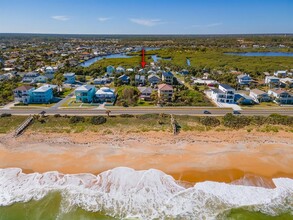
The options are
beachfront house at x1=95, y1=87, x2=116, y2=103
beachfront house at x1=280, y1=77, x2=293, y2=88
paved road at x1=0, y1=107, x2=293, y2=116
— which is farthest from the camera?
beachfront house at x1=280, y1=77, x2=293, y2=88

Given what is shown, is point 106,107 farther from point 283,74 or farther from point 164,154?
point 283,74

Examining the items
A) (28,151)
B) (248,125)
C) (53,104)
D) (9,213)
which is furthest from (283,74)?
(9,213)

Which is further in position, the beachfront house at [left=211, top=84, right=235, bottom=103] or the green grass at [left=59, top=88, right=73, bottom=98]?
the green grass at [left=59, top=88, right=73, bottom=98]

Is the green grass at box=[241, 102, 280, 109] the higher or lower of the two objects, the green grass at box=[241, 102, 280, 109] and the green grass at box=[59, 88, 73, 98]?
the lower

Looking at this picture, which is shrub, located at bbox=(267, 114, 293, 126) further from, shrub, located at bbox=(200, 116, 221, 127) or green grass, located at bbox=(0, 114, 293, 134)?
shrub, located at bbox=(200, 116, 221, 127)

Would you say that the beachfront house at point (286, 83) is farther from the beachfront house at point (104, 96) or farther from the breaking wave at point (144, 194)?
the beachfront house at point (104, 96)

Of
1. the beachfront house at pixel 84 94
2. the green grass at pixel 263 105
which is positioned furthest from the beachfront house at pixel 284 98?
the beachfront house at pixel 84 94

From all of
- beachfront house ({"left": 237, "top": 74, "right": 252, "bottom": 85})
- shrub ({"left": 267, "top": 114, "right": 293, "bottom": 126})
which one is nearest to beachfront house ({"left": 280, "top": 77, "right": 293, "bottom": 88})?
beachfront house ({"left": 237, "top": 74, "right": 252, "bottom": 85})
